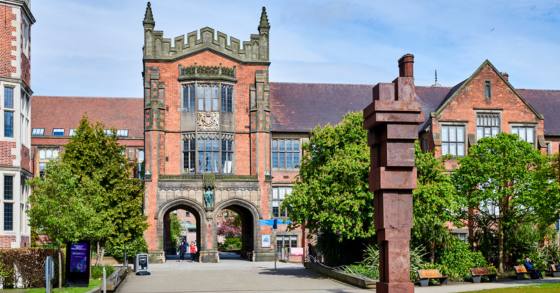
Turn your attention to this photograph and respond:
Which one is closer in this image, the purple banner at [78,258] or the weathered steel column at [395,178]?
the weathered steel column at [395,178]

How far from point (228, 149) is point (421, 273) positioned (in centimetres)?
2067

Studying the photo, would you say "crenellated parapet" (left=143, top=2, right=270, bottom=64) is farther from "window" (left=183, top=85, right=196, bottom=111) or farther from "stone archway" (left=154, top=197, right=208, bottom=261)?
"stone archway" (left=154, top=197, right=208, bottom=261)

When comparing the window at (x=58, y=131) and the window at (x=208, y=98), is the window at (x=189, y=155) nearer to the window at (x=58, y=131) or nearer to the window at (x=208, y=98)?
the window at (x=208, y=98)

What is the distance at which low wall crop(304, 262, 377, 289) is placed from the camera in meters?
23.0

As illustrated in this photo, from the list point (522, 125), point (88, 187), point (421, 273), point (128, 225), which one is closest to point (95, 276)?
point (88, 187)

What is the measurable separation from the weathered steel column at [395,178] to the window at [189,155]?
26.7 metres

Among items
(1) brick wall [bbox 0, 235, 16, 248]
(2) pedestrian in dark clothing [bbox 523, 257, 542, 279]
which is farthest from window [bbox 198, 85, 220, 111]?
(2) pedestrian in dark clothing [bbox 523, 257, 542, 279]

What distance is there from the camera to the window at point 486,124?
141ft

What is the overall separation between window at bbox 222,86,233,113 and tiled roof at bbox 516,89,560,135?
22.7 metres

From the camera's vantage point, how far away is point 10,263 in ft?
65.5

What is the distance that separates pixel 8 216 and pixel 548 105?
4046cm

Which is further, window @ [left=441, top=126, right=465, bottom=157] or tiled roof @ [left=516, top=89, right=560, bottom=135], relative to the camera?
tiled roof @ [left=516, top=89, right=560, bottom=135]

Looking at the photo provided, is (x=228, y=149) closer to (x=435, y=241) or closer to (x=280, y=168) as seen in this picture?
(x=280, y=168)

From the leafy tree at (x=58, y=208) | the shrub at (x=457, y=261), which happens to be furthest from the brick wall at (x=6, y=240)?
the shrub at (x=457, y=261)
